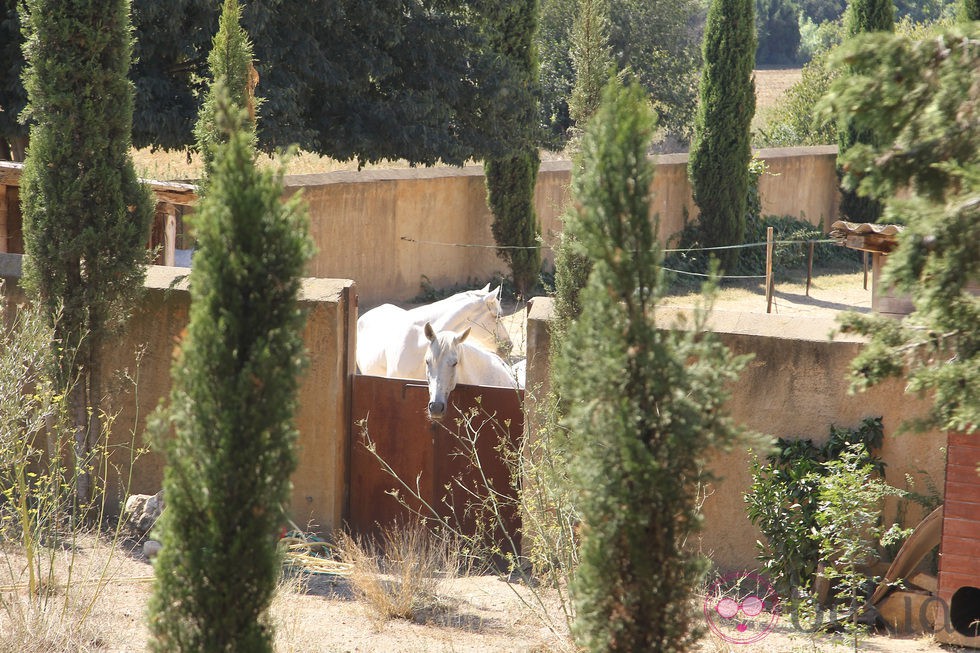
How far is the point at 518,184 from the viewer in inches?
805

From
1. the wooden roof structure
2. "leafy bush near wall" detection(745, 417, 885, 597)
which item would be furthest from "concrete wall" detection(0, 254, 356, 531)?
the wooden roof structure

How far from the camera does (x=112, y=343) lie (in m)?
8.47

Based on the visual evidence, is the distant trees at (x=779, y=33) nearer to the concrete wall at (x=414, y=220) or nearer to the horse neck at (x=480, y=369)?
the concrete wall at (x=414, y=220)

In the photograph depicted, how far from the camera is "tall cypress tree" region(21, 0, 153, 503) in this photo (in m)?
7.60

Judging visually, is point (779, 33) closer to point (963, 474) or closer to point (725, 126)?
point (725, 126)

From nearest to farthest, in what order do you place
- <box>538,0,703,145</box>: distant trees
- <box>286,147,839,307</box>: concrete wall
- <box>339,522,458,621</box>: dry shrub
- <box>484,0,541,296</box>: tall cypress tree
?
1. <box>339,522,458,621</box>: dry shrub
2. <box>286,147,839,307</box>: concrete wall
3. <box>484,0,541,296</box>: tall cypress tree
4. <box>538,0,703,145</box>: distant trees

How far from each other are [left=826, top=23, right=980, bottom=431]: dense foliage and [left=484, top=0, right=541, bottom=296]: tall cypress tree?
15.6m

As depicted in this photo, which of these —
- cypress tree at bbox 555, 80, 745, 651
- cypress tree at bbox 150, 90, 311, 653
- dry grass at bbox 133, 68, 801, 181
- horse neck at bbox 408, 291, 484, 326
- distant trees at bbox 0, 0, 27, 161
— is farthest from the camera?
dry grass at bbox 133, 68, 801, 181

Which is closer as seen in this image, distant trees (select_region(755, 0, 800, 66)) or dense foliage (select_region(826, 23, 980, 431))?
dense foliage (select_region(826, 23, 980, 431))

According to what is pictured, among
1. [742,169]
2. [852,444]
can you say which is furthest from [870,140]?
[852,444]

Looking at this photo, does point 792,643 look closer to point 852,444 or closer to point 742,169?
point 852,444

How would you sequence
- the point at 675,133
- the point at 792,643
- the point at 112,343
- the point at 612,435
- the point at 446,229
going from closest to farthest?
the point at 612,435 → the point at 792,643 → the point at 112,343 → the point at 446,229 → the point at 675,133

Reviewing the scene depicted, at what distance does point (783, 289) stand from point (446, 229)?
7411mm

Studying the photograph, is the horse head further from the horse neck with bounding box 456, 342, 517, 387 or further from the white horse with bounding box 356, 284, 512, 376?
the white horse with bounding box 356, 284, 512, 376
